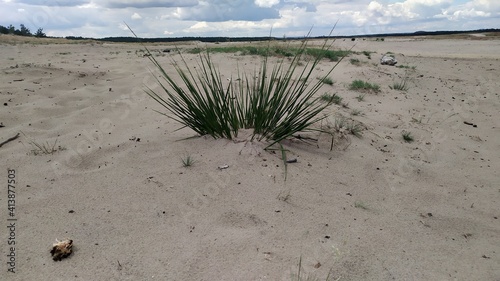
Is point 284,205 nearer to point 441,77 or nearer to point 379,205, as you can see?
point 379,205

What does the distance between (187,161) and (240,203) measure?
54cm

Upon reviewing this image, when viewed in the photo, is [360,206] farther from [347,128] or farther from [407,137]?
[407,137]

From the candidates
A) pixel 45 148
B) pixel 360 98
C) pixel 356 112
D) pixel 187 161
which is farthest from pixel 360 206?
pixel 360 98

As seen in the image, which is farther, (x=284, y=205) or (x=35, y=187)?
(x=35, y=187)

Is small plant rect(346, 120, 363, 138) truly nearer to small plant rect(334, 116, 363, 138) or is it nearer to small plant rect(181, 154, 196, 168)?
small plant rect(334, 116, 363, 138)

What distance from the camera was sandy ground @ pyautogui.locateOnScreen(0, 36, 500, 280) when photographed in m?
1.72

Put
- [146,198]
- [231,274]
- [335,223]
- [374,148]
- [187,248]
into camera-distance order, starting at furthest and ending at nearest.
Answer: [374,148] → [146,198] → [335,223] → [187,248] → [231,274]

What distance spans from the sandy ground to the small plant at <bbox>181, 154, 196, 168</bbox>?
47mm

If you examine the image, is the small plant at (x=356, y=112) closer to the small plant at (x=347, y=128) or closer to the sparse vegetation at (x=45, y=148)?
the small plant at (x=347, y=128)

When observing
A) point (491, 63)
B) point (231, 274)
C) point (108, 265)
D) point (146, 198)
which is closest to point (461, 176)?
point (231, 274)

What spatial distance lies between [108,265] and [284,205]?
3.23 ft

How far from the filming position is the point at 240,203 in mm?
2150

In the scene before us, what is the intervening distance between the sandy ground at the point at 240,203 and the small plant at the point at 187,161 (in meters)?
0.05

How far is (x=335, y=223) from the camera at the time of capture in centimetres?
204
